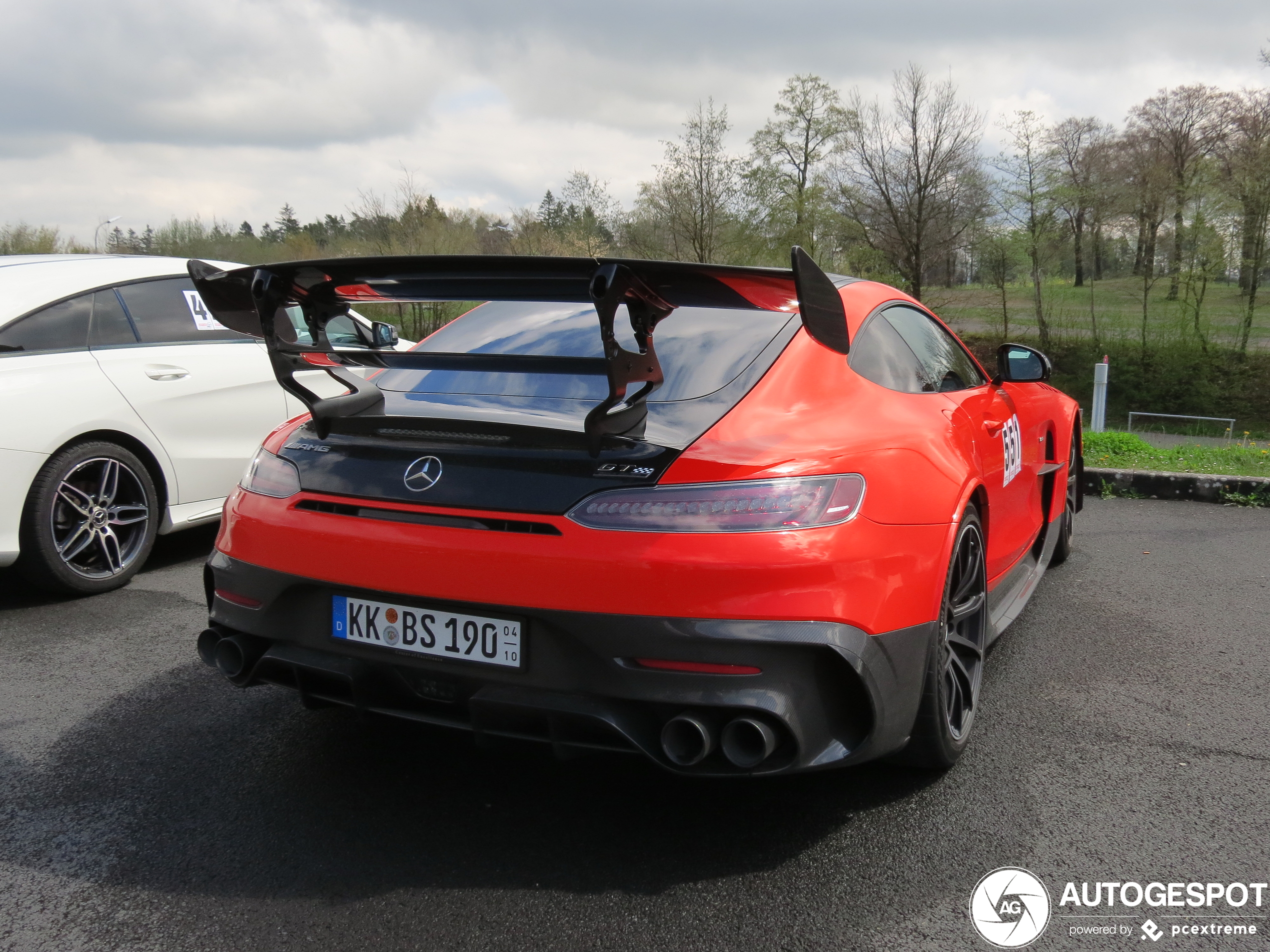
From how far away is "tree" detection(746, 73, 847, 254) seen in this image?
103ft

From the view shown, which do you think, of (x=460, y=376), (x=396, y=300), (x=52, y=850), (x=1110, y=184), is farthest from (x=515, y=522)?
(x=1110, y=184)

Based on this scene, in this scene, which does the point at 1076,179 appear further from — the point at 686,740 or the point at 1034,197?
the point at 686,740

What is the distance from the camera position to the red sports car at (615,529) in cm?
203

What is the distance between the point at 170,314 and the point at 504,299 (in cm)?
339

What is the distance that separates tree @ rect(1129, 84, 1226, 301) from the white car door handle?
1552 inches

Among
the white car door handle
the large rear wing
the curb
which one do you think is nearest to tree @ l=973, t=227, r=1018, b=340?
the curb

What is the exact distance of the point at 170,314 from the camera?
5.01 metres

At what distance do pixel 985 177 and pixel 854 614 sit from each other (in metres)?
36.7

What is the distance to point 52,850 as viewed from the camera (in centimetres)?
229

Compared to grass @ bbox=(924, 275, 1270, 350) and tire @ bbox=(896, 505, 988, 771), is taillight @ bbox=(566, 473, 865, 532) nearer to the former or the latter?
tire @ bbox=(896, 505, 988, 771)

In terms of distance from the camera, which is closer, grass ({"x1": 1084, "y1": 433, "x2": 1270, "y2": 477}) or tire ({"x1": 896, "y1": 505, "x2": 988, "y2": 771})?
tire ({"x1": 896, "y1": 505, "x2": 988, "y2": 771})

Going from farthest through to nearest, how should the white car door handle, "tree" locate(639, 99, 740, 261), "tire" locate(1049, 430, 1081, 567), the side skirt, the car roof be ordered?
"tree" locate(639, 99, 740, 261), "tire" locate(1049, 430, 1081, 567), the white car door handle, the car roof, the side skirt

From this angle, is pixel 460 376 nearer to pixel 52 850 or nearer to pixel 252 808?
pixel 252 808

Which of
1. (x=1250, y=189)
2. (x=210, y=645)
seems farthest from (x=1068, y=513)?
(x=1250, y=189)
